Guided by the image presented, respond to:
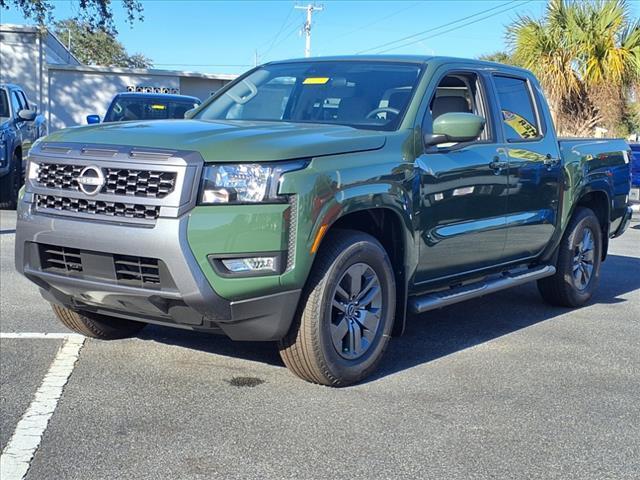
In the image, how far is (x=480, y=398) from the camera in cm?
480

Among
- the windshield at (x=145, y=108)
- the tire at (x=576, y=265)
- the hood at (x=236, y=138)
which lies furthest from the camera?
the windshield at (x=145, y=108)

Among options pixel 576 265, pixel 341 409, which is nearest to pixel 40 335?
pixel 341 409

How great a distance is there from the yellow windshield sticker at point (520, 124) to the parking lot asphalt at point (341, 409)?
5.03 feet

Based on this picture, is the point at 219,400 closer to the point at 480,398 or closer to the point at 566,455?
the point at 480,398

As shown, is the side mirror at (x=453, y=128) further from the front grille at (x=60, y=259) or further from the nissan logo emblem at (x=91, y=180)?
the front grille at (x=60, y=259)

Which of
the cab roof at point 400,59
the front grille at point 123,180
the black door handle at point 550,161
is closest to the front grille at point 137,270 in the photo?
the front grille at point 123,180

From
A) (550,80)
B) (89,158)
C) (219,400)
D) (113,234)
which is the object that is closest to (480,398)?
(219,400)

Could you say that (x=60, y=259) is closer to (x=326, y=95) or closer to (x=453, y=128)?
(x=326, y=95)

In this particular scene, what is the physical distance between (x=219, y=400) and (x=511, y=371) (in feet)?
6.31

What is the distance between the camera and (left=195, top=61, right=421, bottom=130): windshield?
18.1 ft

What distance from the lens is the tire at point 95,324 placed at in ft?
18.3

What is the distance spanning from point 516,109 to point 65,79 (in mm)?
24593

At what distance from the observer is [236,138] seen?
4.48 m

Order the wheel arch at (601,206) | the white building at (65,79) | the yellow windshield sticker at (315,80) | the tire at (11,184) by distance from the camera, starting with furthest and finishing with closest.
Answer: the white building at (65,79) < the tire at (11,184) < the wheel arch at (601,206) < the yellow windshield sticker at (315,80)
